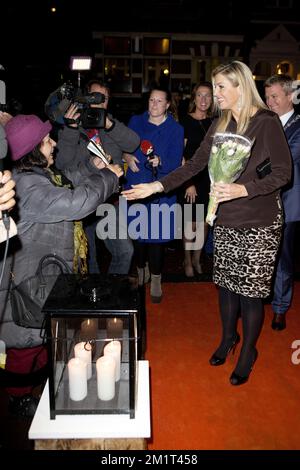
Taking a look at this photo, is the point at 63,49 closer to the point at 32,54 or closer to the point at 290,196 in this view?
the point at 32,54

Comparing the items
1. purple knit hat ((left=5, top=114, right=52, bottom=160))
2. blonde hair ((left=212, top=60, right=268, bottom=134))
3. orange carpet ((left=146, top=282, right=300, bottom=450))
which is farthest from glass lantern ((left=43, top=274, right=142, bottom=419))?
blonde hair ((left=212, top=60, right=268, bottom=134))

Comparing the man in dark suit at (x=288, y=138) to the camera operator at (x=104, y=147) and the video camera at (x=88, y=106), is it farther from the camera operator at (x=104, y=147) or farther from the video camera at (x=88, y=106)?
the video camera at (x=88, y=106)

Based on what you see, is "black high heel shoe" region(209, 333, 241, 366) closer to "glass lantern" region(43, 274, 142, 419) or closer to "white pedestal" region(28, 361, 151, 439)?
"glass lantern" region(43, 274, 142, 419)

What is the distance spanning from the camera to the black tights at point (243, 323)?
2338 mm

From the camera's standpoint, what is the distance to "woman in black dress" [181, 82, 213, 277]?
12.7 ft

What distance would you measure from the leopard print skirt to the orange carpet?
61 cm

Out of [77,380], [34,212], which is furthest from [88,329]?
[34,212]

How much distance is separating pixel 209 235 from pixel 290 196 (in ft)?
6.29

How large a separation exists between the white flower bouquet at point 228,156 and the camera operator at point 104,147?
0.92 metres

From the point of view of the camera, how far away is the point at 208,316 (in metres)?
3.32

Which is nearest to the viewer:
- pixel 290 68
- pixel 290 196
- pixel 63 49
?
pixel 290 196

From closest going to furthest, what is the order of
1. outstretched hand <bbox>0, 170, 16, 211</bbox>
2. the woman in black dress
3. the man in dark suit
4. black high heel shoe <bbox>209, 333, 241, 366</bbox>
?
outstretched hand <bbox>0, 170, 16, 211</bbox>, black high heel shoe <bbox>209, 333, 241, 366</bbox>, the man in dark suit, the woman in black dress

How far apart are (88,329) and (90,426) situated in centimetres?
41
